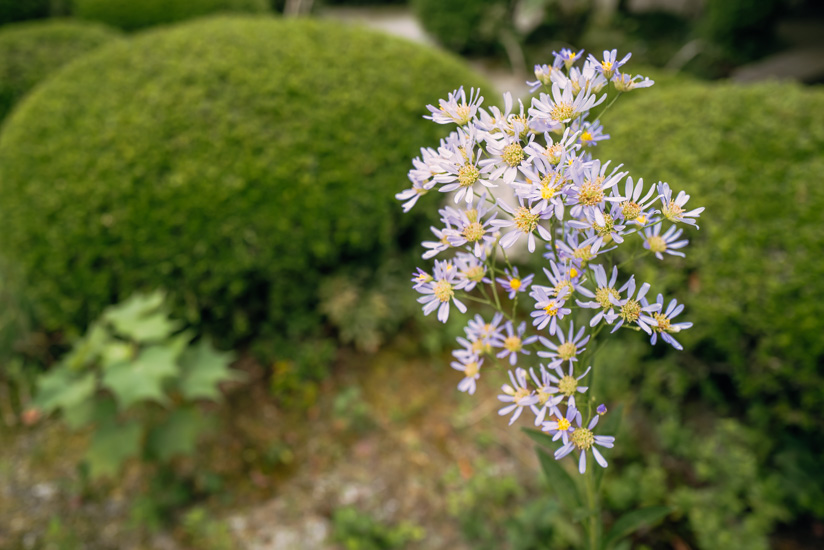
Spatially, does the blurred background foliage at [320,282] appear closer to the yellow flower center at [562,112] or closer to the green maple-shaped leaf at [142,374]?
the green maple-shaped leaf at [142,374]

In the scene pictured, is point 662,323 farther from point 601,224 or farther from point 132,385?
point 132,385

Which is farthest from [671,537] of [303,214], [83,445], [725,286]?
[83,445]

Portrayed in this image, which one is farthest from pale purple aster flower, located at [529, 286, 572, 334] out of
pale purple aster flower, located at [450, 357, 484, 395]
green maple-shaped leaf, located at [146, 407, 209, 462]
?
green maple-shaped leaf, located at [146, 407, 209, 462]

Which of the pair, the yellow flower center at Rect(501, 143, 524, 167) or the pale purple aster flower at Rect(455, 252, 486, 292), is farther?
the pale purple aster flower at Rect(455, 252, 486, 292)

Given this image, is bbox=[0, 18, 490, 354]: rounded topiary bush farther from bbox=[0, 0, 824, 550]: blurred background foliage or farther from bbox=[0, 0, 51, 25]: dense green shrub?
bbox=[0, 0, 51, 25]: dense green shrub

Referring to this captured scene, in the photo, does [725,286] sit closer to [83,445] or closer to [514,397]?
[514,397]

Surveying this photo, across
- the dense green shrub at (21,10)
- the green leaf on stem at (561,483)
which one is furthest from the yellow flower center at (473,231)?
the dense green shrub at (21,10)
